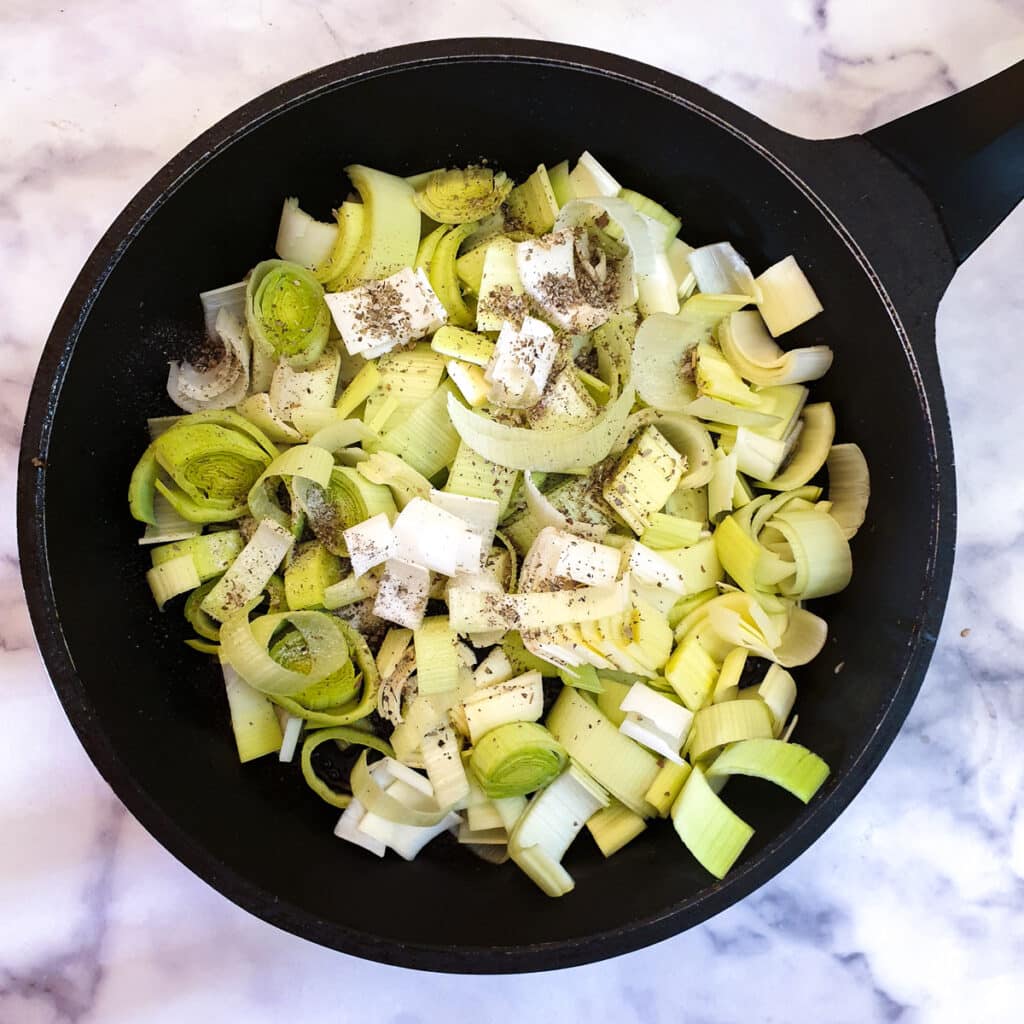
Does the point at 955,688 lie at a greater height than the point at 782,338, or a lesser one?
lesser

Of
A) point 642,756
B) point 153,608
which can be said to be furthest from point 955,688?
point 153,608

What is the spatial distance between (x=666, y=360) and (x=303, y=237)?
435 millimetres

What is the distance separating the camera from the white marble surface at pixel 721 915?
1.08 metres

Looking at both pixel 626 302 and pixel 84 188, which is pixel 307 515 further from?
pixel 84 188

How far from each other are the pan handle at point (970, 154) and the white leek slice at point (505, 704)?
0.60 meters

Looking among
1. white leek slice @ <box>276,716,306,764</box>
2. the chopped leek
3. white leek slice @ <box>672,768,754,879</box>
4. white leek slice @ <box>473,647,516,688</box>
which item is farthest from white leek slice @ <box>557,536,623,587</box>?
white leek slice @ <box>276,716,306,764</box>

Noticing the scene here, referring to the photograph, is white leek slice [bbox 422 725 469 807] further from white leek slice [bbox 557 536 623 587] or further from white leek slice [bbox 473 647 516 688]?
white leek slice [bbox 557 536 623 587]

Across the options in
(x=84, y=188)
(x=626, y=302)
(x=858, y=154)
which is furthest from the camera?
(x=84, y=188)

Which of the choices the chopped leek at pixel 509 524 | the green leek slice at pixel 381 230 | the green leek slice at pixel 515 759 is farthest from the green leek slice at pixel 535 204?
the green leek slice at pixel 515 759

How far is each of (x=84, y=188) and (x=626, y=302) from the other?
683 millimetres

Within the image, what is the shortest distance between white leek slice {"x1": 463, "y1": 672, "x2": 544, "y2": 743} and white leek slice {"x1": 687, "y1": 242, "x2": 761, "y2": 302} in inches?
19.2

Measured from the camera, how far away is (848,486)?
1.03 meters

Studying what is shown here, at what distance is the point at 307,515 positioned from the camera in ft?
3.28

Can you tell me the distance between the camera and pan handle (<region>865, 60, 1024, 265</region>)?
2.85ft
